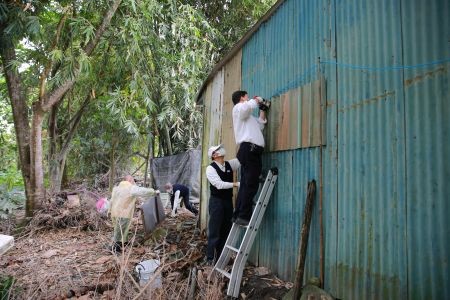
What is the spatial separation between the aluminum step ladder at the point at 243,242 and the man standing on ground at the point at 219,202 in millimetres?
→ 558

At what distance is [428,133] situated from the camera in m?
2.33

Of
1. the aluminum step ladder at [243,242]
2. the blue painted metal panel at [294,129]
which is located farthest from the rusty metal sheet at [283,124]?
the aluminum step ladder at [243,242]

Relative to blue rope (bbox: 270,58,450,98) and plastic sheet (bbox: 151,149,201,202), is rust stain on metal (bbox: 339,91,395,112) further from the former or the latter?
plastic sheet (bbox: 151,149,201,202)

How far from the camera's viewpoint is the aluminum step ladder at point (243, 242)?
12.8 feet

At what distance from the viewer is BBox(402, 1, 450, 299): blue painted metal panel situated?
2.21 metres

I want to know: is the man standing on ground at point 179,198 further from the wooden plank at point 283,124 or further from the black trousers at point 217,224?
the wooden plank at point 283,124

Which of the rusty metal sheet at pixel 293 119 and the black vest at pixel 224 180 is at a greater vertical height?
the rusty metal sheet at pixel 293 119

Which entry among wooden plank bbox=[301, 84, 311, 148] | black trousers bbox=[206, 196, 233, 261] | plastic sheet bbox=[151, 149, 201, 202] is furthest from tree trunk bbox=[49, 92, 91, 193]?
wooden plank bbox=[301, 84, 311, 148]

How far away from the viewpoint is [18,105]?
8.25 metres

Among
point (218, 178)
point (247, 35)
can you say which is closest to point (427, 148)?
point (218, 178)

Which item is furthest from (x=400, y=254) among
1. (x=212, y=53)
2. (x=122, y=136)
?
(x=122, y=136)

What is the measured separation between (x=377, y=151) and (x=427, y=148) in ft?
1.50

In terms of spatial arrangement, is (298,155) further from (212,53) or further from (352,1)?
(212,53)

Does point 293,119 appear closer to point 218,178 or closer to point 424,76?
point 218,178
